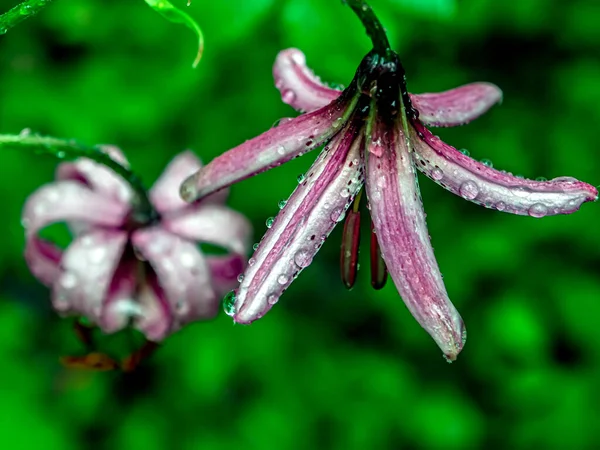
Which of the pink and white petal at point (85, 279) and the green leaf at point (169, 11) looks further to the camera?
the pink and white petal at point (85, 279)

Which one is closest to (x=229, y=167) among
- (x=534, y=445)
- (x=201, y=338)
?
(x=201, y=338)

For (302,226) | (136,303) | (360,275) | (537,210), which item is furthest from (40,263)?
(360,275)

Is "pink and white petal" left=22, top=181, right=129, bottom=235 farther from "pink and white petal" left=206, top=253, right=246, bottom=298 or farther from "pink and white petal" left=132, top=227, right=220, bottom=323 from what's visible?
"pink and white petal" left=206, top=253, right=246, bottom=298

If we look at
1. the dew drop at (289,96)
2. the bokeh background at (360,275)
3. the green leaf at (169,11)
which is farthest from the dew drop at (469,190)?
the bokeh background at (360,275)

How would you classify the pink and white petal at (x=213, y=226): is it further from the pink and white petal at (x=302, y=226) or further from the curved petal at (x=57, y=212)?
the pink and white petal at (x=302, y=226)

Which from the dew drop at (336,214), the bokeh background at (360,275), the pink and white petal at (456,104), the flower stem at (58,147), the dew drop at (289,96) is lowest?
the bokeh background at (360,275)

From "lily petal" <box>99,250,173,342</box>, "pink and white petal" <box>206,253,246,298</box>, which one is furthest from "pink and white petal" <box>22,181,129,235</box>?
"pink and white petal" <box>206,253,246,298</box>
